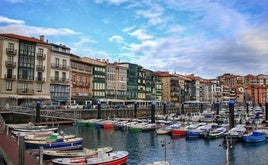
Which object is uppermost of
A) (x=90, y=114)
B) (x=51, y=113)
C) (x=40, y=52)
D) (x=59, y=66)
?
(x=40, y=52)

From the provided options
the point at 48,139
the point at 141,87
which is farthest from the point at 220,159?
the point at 141,87

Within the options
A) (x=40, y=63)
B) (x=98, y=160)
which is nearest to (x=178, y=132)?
(x=98, y=160)

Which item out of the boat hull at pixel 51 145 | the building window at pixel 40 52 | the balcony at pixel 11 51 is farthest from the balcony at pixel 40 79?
the boat hull at pixel 51 145

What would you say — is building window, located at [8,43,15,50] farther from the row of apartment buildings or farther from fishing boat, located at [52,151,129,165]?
fishing boat, located at [52,151,129,165]

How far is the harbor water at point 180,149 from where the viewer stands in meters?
35.2

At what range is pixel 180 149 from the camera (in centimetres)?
4253

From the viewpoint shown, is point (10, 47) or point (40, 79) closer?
point (10, 47)

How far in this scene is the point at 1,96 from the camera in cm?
6969

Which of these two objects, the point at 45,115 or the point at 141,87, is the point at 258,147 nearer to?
the point at 45,115

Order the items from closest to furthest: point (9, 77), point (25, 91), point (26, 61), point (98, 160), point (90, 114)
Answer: point (98, 160), point (9, 77), point (25, 91), point (26, 61), point (90, 114)

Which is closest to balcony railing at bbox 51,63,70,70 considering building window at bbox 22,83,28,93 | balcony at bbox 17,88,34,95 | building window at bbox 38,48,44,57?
building window at bbox 38,48,44,57

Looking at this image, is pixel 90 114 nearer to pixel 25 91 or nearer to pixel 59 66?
pixel 59 66

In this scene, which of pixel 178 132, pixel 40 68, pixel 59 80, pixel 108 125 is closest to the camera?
pixel 178 132

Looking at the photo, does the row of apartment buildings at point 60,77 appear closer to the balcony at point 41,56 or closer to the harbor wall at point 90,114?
the balcony at point 41,56
